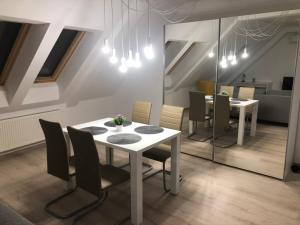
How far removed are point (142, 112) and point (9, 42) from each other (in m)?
2.09

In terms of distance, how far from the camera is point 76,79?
13.9 ft

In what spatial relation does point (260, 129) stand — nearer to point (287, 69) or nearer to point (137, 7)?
point (287, 69)

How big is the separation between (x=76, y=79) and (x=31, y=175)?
1.69 metres

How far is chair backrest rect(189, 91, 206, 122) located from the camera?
4.18 metres

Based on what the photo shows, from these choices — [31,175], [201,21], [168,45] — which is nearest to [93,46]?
[168,45]

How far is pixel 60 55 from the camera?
13.2ft

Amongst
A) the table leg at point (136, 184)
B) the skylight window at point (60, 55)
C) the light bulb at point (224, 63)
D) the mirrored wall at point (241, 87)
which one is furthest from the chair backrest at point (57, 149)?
the light bulb at point (224, 63)

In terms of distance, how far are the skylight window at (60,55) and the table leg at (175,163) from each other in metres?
2.20

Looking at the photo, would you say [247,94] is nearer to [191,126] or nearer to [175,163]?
[191,126]

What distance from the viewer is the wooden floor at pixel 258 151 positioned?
3.50 metres

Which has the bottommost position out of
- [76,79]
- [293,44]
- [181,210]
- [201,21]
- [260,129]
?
[181,210]

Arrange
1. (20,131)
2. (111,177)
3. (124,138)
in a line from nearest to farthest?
(111,177)
(124,138)
(20,131)

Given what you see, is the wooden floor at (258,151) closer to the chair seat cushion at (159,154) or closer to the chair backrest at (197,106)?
the chair backrest at (197,106)

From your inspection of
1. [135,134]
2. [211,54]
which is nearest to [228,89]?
[211,54]
